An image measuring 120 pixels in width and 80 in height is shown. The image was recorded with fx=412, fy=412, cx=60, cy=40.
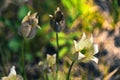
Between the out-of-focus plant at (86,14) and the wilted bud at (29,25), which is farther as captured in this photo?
the out-of-focus plant at (86,14)

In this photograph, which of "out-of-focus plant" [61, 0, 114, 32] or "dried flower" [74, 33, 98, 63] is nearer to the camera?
"dried flower" [74, 33, 98, 63]

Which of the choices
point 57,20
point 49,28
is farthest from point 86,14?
point 57,20

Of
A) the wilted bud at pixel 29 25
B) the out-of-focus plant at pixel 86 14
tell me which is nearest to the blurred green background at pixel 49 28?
the out-of-focus plant at pixel 86 14

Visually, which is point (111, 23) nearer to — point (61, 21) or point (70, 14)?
point (70, 14)

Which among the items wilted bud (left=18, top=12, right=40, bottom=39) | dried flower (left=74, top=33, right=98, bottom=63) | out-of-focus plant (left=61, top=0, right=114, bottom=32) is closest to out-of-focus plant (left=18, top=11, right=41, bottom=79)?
wilted bud (left=18, top=12, right=40, bottom=39)

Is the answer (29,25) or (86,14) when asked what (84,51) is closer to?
(29,25)

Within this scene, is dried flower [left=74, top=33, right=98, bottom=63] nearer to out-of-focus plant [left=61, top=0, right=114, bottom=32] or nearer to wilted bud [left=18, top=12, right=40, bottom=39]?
wilted bud [left=18, top=12, right=40, bottom=39]

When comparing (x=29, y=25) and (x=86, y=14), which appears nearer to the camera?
(x=29, y=25)

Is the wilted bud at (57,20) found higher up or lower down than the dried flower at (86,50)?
higher up

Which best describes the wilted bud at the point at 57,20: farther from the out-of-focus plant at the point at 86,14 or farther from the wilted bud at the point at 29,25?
the out-of-focus plant at the point at 86,14

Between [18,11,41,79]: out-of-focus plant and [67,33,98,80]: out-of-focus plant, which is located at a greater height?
[18,11,41,79]: out-of-focus plant
